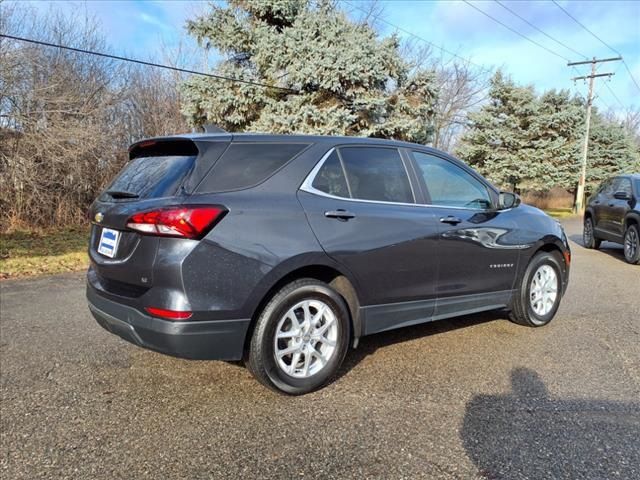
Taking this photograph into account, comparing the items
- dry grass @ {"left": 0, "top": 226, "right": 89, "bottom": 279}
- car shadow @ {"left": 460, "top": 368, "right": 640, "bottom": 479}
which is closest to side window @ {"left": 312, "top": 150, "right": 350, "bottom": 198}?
car shadow @ {"left": 460, "top": 368, "right": 640, "bottom": 479}

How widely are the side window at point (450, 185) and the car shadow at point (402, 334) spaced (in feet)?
4.21

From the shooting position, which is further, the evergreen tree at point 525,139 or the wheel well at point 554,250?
the evergreen tree at point 525,139

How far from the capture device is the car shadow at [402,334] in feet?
13.0

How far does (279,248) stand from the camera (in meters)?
3.05

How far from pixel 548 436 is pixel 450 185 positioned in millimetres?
2232

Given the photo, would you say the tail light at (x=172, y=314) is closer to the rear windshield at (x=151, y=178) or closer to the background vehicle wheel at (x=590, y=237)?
the rear windshield at (x=151, y=178)

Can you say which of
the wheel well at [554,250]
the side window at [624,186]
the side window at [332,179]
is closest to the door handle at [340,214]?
the side window at [332,179]

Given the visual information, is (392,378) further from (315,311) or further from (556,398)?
(556,398)

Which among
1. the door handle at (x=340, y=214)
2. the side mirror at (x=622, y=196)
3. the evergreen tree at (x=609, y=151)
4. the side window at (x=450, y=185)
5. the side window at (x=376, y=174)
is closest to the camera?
the door handle at (x=340, y=214)

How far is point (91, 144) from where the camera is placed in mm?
12766

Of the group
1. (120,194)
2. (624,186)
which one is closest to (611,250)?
(624,186)

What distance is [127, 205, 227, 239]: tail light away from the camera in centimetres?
279

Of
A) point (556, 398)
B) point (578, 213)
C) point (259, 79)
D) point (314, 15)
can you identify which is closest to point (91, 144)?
point (259, 79)

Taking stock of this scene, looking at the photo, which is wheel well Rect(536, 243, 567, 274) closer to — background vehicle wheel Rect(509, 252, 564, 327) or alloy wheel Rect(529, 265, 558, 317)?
background vehicle wheel Rect(509, 252, 564, 327)
